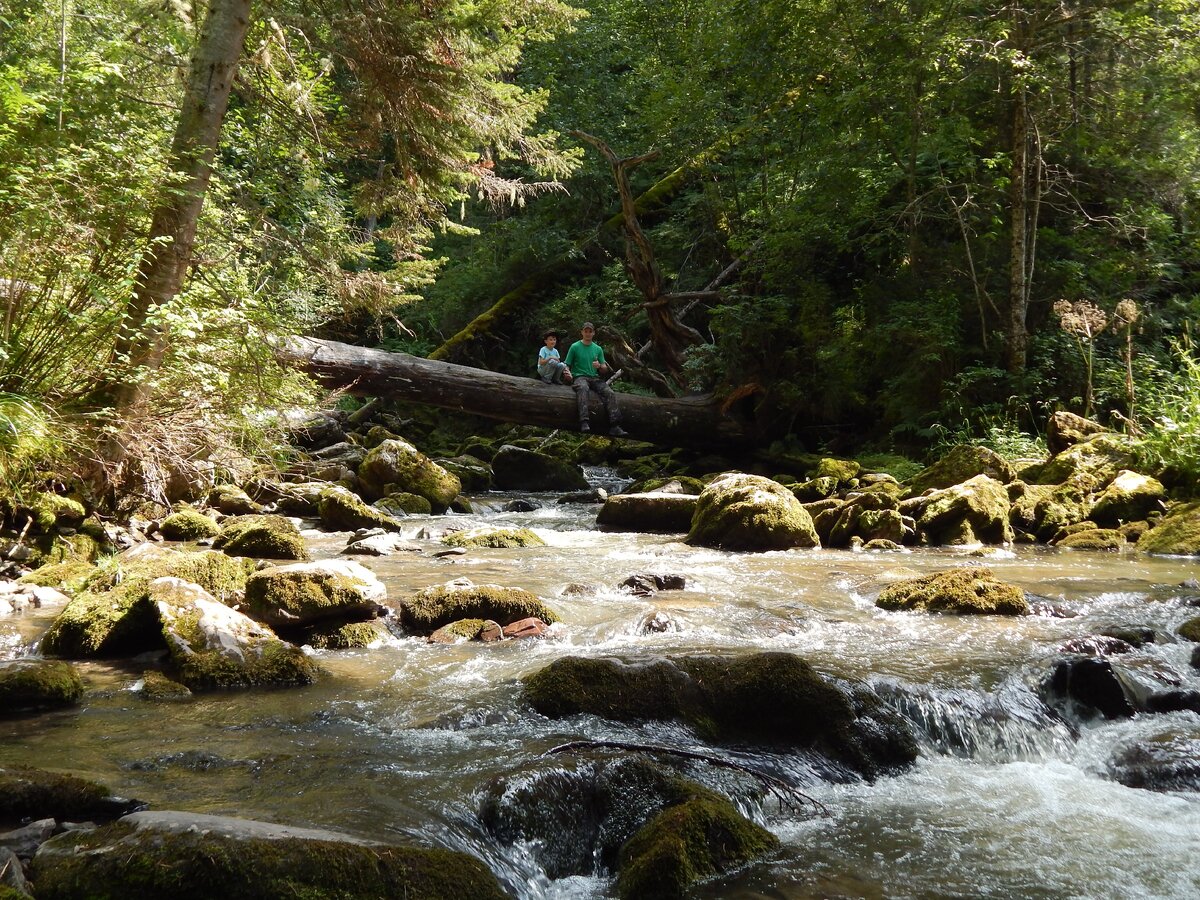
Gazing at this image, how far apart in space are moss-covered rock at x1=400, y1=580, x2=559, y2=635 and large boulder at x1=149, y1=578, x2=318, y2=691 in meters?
1.04

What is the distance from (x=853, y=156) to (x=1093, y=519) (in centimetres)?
748

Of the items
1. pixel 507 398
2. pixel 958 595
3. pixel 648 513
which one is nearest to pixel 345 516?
pixel 648 513

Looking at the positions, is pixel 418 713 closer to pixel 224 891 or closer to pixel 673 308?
pixel 224 891

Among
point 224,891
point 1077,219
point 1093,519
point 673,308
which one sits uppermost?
point 1077,219

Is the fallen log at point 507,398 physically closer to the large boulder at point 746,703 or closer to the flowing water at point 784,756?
the flowing water at point 784,756

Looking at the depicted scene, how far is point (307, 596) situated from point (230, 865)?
366 centimetres

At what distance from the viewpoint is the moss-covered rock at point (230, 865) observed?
8.20 feet

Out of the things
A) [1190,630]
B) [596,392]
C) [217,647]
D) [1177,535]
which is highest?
[596,392]

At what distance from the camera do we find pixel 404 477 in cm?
1380

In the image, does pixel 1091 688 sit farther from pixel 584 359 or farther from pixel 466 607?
pixel 584 359

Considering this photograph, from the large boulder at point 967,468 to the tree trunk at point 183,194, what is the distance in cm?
918

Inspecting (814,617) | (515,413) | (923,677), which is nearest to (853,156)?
(515,413)

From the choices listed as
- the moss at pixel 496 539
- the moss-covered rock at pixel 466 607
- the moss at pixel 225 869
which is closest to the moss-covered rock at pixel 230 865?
the moss at pixel 225 869

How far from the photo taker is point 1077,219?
14.0 metres
